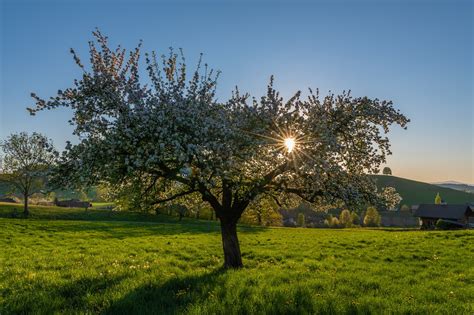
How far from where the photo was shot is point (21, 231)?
39.2 metres

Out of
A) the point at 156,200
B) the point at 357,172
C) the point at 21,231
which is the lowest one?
the point at 21,231

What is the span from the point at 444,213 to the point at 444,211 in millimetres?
1011

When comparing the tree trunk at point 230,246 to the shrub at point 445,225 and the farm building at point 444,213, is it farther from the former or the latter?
the farm building at point 444,213

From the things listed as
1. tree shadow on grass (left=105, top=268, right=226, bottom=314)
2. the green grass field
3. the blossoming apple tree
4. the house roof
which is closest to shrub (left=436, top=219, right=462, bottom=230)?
the house roof

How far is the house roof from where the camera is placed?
95.3 metres

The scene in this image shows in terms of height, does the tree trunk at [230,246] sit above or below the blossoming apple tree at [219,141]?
below

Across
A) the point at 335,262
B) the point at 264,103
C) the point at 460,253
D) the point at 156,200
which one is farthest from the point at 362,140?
the point at 460,253

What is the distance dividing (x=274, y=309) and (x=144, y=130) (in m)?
8.09

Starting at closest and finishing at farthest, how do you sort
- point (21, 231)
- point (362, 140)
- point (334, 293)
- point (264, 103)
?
1. point (334, 293)
2. point (264, 103)
3. point (362, 140)
4. point (21, 231)

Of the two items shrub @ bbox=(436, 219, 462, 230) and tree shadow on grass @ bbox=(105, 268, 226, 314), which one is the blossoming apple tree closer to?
tree shadow on grass @ bbox=(105, 268, 226, 314)

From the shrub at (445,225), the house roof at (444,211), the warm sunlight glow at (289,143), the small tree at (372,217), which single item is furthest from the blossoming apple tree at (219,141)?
the small tree at (372,217)

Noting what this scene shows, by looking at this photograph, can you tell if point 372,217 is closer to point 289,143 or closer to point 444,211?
point 444,211

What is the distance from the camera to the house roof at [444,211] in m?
95.3

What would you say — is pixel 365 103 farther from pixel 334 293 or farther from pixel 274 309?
pixel 274 309
